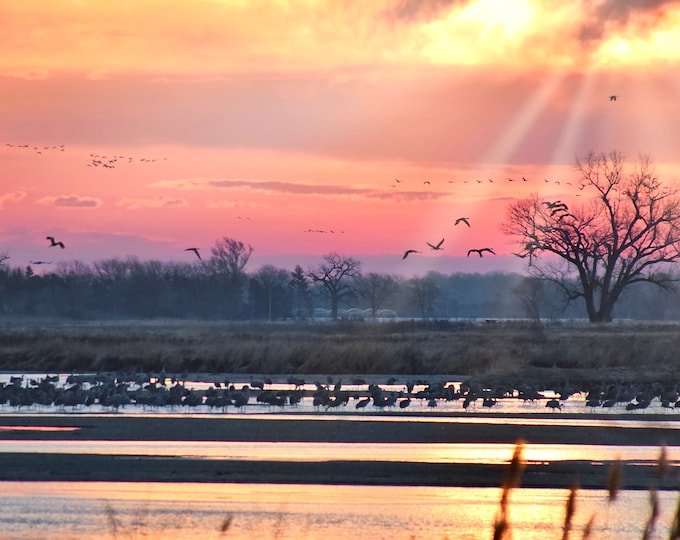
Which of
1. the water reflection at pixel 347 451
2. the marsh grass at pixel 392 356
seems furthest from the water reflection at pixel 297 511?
the marsh grass at pixel 392 356

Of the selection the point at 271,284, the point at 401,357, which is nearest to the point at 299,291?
the point at 271,284

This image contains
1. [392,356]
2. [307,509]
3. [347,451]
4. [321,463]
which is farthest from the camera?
[392,356]

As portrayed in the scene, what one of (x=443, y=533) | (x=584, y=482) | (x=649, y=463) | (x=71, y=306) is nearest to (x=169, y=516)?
(x=443, y=533)

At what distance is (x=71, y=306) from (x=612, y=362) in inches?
3582

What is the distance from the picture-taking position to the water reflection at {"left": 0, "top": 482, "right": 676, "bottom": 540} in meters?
14.3

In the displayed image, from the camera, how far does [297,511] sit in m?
15.7

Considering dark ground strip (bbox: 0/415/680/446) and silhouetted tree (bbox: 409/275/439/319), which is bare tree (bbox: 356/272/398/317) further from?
dark ground strip (bbox: 0/415/680/446)

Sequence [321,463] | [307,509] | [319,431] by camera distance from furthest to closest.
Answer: [319,431]
[321,463]
[307,509]

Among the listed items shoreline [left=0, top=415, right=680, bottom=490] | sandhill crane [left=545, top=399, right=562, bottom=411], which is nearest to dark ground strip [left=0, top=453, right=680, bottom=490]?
shoreline [left=0, top=415, right=680, bottom=490]

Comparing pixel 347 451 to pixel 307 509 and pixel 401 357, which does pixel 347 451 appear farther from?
pixel 401 357

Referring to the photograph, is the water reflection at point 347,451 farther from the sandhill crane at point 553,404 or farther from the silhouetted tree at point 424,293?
the silhouetted tree at point 424,293

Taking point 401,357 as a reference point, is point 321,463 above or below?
below

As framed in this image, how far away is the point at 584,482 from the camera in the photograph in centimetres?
1836

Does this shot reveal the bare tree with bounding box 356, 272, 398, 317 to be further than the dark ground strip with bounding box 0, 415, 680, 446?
Yes
